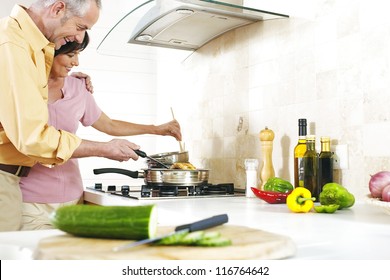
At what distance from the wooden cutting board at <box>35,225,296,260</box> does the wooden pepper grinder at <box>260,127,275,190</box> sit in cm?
95

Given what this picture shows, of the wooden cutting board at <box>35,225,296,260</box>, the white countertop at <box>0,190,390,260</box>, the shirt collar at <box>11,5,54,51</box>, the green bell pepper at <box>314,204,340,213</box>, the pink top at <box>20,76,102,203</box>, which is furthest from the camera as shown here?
the pink top at <box>20,76,102,203</box>

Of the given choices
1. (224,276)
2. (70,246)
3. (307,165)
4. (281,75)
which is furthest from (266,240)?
(281,75)

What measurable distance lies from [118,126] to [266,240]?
56.9 inches

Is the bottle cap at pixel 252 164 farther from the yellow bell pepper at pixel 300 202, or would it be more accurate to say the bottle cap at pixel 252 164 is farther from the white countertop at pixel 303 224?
the yellow bell pepper at pixel 300 202

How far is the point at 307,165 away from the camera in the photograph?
1.35m

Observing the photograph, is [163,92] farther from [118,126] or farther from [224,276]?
[224,276]

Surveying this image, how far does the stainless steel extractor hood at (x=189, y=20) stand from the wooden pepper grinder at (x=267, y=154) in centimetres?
43

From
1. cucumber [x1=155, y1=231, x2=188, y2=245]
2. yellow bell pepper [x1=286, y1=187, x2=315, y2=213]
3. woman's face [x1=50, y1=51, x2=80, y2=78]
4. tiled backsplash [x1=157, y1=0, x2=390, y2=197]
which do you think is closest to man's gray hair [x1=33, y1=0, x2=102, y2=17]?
woman's face [x1=50, y1=51, x2=80, y2=78]

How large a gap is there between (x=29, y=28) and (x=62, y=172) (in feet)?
1.69

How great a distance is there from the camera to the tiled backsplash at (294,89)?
4.13 feet

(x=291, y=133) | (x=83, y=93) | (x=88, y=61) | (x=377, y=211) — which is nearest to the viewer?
(x=377, y=211)

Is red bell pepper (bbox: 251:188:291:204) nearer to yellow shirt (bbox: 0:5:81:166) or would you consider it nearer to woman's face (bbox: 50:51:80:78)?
yellow shirt (bbox: 0:5:81:166)

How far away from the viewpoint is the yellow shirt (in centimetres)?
112

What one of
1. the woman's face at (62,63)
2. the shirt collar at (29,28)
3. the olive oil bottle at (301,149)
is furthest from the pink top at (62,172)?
the olive oil bottle at (301,149)
